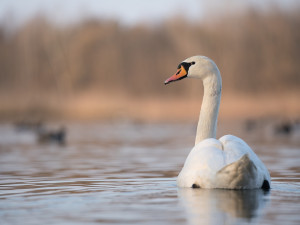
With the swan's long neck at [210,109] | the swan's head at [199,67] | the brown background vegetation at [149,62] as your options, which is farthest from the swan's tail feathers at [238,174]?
the brown background vegetation at [149,62]

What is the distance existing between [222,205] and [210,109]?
8.61 ft

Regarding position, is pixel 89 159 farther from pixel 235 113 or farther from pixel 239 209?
pixel 235 113

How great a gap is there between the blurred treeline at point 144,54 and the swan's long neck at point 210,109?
66695mm

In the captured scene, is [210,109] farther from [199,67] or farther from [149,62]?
[149,62]

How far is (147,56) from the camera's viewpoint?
95.9 metres

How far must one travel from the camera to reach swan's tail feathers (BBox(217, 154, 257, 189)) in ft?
23.0

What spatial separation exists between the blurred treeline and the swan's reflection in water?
68.8 metres

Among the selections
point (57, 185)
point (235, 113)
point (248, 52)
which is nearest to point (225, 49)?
point (248, 52)

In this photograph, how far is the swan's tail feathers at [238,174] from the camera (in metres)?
7.00

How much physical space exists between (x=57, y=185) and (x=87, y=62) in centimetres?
8568

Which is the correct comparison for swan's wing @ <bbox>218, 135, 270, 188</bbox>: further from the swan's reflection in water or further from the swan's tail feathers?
the swan's reflection in water

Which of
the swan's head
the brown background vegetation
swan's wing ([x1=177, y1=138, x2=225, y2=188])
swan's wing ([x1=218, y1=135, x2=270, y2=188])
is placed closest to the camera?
swan's wing ([x1=218, y1=135, x2=270, y2=188])

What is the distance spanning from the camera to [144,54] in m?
96.6

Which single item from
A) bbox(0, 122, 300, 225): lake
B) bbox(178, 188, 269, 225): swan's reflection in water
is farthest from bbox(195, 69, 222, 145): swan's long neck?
bbox(178, 188, 269, 225): swan's reflection in water
